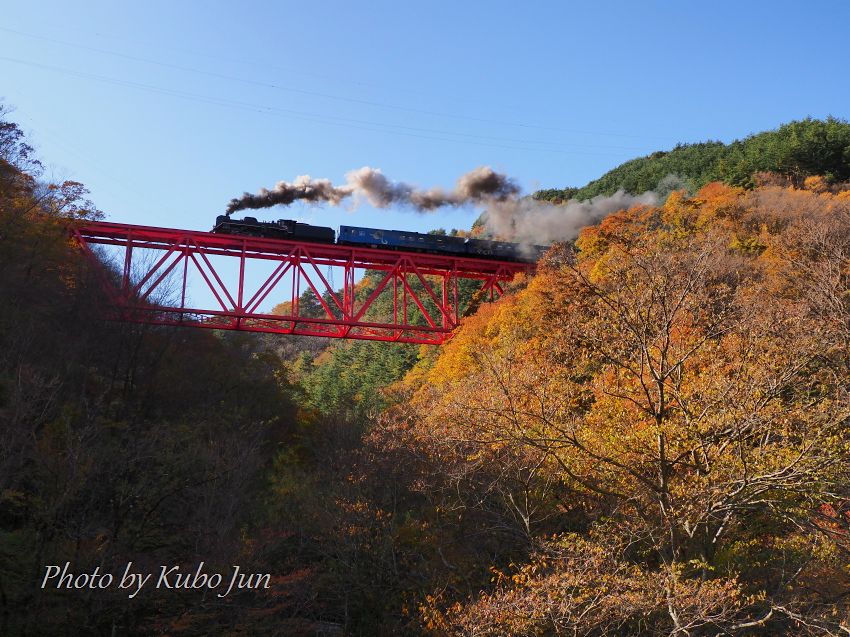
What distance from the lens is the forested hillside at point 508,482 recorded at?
12.4 meters

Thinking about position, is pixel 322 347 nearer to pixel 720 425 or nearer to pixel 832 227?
pixel 832 227

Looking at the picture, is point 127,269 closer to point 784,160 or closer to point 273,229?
point 273,229

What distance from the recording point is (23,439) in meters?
14.7

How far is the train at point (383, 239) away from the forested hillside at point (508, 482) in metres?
8.21

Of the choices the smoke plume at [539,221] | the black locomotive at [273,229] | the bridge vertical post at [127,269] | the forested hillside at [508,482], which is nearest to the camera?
the forested hillside at [508,482]

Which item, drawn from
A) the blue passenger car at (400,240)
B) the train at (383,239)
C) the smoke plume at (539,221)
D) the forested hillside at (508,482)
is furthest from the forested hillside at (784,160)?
the forested hillside at (508,482)

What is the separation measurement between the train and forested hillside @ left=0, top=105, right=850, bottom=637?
8208 mm

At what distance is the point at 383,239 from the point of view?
33312 mm

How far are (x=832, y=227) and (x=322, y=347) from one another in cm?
5267

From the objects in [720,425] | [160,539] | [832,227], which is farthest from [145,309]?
[832,227]

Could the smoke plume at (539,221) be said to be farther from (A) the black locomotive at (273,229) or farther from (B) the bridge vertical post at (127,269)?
(B) the bridge vertical post at (127,269)

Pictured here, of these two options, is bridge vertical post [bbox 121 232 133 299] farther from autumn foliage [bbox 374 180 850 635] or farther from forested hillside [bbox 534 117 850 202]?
forested hillside [bbox 534 117 850 202]

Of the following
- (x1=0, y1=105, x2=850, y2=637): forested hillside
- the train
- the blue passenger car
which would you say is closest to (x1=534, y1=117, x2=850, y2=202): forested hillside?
the train

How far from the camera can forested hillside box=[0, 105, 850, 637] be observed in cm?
1238
